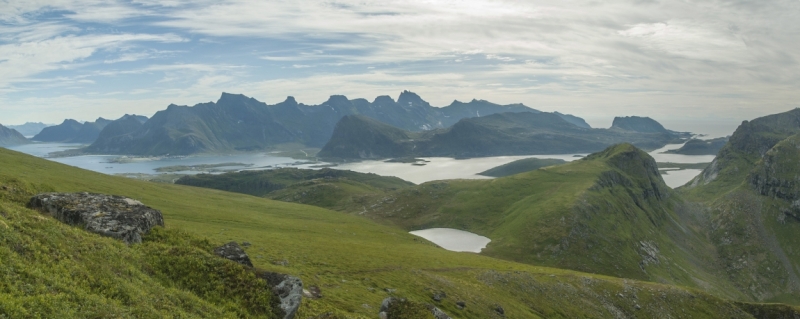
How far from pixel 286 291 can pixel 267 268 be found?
1604 centimetres

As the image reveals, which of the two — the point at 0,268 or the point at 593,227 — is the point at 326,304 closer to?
the point at 0,268

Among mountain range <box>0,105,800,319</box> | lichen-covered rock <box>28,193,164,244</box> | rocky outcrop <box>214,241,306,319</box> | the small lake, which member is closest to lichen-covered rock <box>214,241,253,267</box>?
mountain range <box>0,105,800,319</box>

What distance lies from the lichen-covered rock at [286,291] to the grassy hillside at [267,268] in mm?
1612

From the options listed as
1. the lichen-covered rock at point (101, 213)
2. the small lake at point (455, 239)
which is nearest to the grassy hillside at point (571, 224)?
the small lake at point (455, 239)

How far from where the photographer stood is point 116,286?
19.6 m

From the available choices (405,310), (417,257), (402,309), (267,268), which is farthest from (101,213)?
(417,257)

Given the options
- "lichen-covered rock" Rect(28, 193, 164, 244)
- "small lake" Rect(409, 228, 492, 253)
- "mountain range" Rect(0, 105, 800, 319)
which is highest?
"lichen-covered rock" Rect(28, 193, 164, 244)

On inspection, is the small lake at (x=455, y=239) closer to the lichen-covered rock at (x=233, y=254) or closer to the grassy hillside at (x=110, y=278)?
the lichen-covered rock at (x=233, y=254)

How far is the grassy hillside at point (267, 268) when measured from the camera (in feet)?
60.5

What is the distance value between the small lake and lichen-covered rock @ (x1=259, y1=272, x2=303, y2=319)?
106m

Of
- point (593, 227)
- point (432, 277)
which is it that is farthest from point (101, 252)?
point (593, 227)

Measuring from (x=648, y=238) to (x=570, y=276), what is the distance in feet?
339

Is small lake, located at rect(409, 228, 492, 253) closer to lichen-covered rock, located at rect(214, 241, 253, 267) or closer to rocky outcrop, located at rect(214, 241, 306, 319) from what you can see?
lichen-covered rock, located at rect(214, 241, 253, 267)

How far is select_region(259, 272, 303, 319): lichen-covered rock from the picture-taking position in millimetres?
23406
